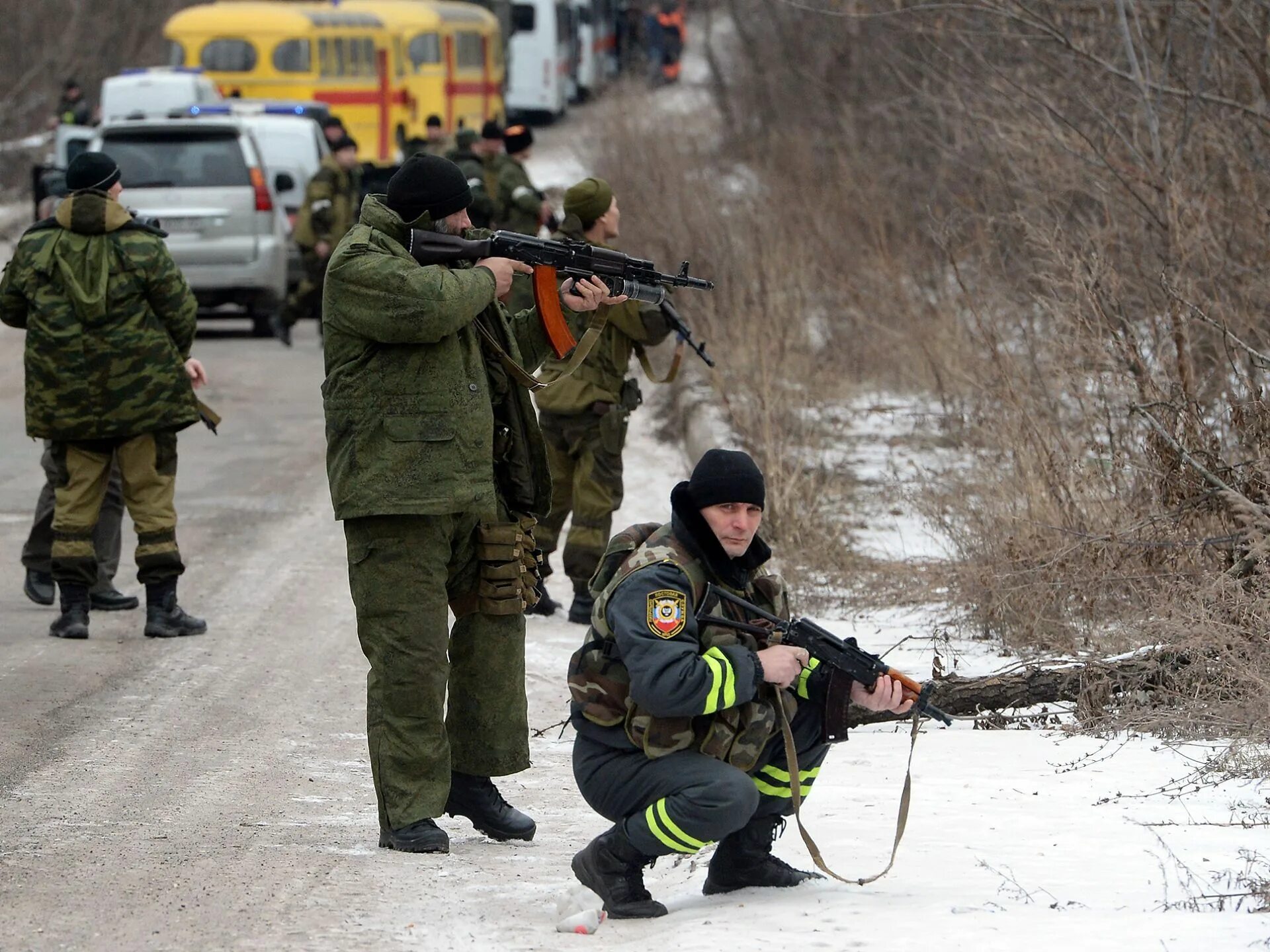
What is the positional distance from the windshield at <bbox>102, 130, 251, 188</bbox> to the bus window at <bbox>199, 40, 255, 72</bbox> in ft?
39.1

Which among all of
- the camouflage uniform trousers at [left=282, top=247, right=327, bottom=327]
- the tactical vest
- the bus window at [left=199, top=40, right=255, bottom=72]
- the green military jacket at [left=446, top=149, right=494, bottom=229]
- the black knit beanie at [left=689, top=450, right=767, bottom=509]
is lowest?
the camouflage uniform trousers at [left=282, top=247, right=327, bottom=327]

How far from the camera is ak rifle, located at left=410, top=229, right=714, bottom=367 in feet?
16.4

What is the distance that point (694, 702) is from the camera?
4.29 metres

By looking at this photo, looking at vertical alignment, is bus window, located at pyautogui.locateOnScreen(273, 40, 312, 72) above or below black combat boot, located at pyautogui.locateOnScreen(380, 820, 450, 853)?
below

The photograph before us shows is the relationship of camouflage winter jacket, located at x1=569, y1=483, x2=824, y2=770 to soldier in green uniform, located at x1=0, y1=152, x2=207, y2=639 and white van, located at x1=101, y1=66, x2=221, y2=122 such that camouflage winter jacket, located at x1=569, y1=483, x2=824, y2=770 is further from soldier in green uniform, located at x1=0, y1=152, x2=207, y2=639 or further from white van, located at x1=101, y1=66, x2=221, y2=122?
white van, located at x1=101, y1=66, x2=221, y2=122

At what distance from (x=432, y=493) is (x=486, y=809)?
3.01 ft

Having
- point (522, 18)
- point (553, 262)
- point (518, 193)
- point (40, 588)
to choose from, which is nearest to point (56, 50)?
point (522, 18)

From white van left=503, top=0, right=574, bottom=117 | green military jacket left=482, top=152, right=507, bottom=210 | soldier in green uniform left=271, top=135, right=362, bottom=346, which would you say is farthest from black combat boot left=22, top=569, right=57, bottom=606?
white van left=503, top=0, right=574, bottom=117

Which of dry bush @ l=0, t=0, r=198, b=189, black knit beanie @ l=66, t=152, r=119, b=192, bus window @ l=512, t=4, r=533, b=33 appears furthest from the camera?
bus window @ l=512, t=4, r=533, b=33

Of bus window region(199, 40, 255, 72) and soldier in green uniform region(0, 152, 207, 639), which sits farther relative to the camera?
bus window region(199, 40, 255, 72)

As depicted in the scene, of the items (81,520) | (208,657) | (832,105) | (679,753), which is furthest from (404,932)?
(832,105)

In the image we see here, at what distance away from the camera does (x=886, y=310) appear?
42.5ft

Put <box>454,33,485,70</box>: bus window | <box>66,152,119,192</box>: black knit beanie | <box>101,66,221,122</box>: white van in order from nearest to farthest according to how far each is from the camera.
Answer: <box>66,152,119,192</box>: black knit beanie → <box>101,66,221,122</box>: white van → <box>454,33,485,70</box>: bus window

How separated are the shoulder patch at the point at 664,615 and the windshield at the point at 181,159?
13.8 m
